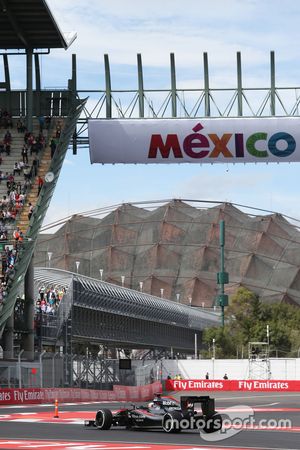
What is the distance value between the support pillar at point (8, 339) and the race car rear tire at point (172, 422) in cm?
3017

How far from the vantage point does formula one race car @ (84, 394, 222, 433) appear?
89.6 ft

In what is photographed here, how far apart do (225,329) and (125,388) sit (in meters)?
48.8

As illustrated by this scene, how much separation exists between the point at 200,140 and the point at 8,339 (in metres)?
15.3

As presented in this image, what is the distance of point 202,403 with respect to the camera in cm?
2708

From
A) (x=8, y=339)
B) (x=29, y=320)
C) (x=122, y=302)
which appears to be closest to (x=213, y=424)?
(x=8, y=339)

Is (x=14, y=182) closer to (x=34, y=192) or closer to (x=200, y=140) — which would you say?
(x=34, y=192)

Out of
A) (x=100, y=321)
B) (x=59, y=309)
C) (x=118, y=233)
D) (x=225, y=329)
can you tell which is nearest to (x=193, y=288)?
(x=118, y=233)

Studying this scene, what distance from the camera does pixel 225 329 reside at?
359 ft

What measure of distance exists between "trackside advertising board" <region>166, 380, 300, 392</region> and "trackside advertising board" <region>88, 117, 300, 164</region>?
20.9 meters

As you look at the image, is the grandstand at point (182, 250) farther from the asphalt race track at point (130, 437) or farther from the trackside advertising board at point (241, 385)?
the asphalt race track at point (130, 437)

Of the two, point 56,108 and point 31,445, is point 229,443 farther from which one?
point 56,108

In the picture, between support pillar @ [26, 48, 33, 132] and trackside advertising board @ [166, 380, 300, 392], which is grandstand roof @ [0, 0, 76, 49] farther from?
trackside advertising board @ [166, 380, 300, 392]

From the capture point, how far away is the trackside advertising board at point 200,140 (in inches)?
2436

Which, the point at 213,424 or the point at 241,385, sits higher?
the point at 213,424
